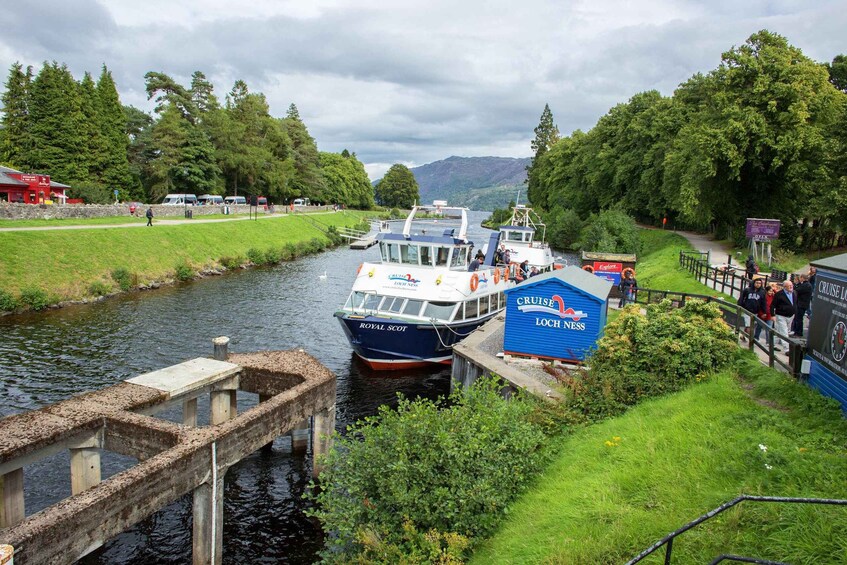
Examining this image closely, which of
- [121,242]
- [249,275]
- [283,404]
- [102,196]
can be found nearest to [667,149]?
[249,275]

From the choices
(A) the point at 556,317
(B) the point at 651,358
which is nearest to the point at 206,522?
(B) the point at 651,358

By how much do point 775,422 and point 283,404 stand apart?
33.3 ft

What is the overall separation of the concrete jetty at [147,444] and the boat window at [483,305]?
46.3 ft

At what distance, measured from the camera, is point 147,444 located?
35.8 ft

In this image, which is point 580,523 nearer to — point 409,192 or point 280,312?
point 280,312

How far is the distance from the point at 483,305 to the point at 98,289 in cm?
2508

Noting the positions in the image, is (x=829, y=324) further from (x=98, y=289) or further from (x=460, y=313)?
(x=98, y=289)

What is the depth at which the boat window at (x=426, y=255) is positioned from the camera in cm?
2669

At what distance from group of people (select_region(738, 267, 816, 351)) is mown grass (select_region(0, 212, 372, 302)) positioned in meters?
35.6

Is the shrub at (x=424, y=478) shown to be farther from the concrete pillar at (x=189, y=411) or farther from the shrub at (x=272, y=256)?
the shrub at (x=272, y=256)

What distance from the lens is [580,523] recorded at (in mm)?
8438

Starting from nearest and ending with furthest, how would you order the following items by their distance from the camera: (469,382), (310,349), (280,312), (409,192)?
(469,382) < (310,349) < (280,312) < (409,192)

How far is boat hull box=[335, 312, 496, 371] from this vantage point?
2356 centimetres

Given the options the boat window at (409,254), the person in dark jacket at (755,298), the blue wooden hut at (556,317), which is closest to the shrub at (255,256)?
the boat window at (409,254)
